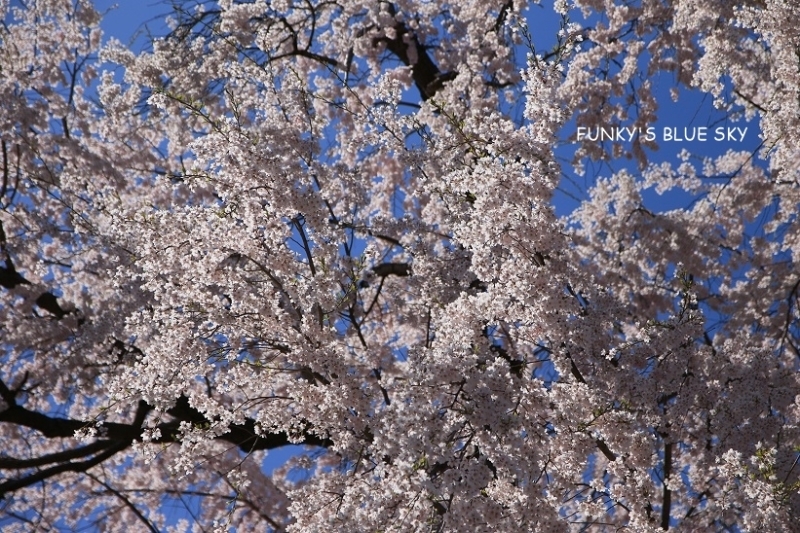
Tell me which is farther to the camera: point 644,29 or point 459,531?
point 644,29

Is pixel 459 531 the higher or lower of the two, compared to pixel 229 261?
lower

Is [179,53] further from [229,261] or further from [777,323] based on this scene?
[777,323]

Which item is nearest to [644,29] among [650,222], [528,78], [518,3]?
[518,3]

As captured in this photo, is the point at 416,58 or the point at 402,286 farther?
the point at 416,58

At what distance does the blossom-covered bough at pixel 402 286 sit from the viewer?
207 inches

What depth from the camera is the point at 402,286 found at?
353 inches

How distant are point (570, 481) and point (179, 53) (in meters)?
8.45

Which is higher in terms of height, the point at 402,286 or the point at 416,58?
the point at 416,58

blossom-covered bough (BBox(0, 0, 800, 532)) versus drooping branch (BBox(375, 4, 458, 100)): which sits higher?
drooping branch (BBox(375, 4, 458, 100))

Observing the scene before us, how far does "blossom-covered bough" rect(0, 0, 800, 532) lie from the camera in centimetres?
527

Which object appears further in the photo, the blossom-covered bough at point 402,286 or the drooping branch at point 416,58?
the drooping branch at point 416,58

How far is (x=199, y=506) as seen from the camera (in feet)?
36.0

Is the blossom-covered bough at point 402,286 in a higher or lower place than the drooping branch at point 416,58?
lower

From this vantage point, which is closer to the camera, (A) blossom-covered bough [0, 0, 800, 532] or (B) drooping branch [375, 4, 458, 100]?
(A) blossom-covered bough [0, 0, 800, 532]
